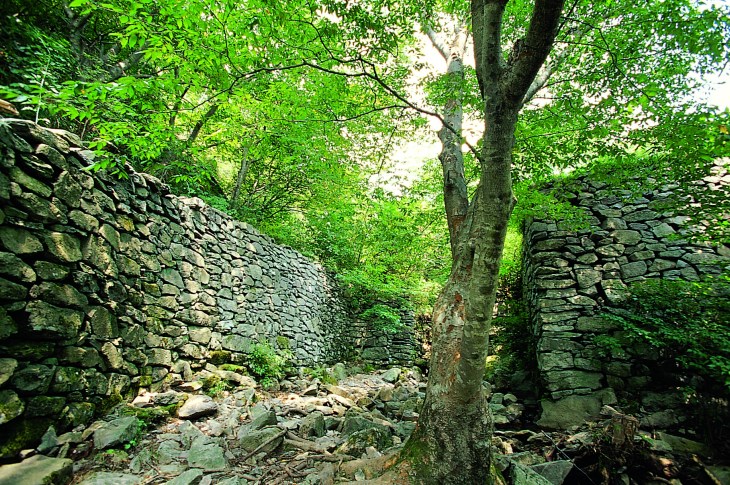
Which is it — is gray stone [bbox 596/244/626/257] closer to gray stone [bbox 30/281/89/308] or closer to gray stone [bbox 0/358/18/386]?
gray stone [bbox 30/281/89/308]

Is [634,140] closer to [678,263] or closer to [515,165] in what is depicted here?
[515,165]

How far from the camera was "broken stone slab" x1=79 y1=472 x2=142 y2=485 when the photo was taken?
7.41 ft

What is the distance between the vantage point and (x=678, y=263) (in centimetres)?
493

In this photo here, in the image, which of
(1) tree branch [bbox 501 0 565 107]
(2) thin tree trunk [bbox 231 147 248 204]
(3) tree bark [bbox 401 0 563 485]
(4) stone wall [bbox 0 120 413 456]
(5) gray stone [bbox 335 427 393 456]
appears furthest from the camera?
(2) thin tree trunk [bbox 231 147 248 204]

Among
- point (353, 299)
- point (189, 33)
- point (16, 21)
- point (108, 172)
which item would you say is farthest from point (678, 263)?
point (16, 21)

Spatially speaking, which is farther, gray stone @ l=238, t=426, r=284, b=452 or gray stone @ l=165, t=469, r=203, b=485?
gray stone @ l=238, t=426, r=284, b=452

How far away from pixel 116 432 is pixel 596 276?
6.46 metres

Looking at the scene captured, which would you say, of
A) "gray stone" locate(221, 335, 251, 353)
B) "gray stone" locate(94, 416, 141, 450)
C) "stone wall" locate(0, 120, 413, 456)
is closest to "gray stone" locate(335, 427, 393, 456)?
"gray stone" locate(94, 416, 141, 450)

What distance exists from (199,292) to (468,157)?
16.3ft

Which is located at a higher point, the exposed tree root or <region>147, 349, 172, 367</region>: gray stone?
<region>147, 349, 172, 367</region>: gray stone

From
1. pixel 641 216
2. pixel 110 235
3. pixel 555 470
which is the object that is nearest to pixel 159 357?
pixel 110 235

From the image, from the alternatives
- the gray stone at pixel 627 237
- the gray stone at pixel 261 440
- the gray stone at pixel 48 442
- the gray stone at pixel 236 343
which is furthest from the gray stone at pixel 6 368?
the gray stone at pixel 627 237

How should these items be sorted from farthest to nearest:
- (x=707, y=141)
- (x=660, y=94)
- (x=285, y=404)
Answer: (x=285, y=404), (x=660, y=94), (x=707, y=141)

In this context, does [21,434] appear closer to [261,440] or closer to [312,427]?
[261,440]
